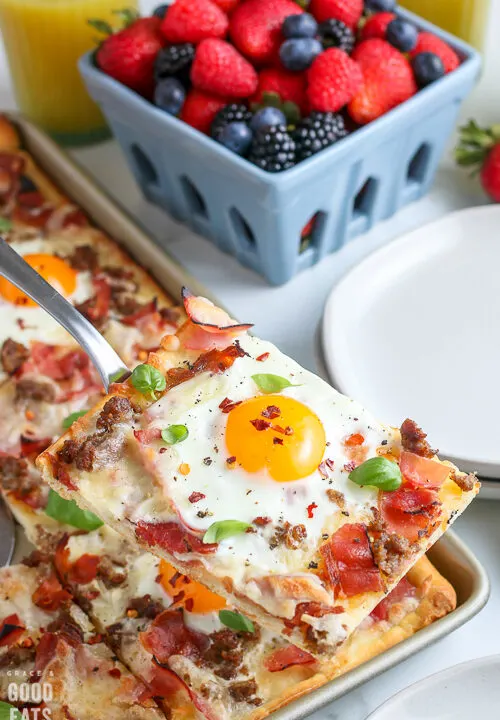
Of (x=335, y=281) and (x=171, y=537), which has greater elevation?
(x=171, y=537)

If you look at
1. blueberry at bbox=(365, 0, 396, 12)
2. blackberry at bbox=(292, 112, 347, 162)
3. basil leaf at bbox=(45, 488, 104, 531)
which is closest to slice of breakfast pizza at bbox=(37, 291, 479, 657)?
basil leaf at bbox=(45, 488, 104, 531)

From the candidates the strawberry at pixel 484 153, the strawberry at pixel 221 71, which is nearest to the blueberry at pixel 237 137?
the strawberry at pixel 221 71

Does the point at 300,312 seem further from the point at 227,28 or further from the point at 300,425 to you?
the point at 300,425

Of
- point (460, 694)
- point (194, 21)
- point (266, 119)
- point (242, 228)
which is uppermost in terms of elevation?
point (194, 21)

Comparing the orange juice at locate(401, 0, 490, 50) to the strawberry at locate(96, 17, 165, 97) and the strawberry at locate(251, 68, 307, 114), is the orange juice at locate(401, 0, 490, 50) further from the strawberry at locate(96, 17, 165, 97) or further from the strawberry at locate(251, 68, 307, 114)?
the strawberry at locate(96, 17, 165, 97)

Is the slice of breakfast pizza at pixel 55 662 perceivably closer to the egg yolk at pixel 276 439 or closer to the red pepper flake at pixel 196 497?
the red pepper flake at pixel 196 497

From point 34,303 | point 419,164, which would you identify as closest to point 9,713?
point 34,303

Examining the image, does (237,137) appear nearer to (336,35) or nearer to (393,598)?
(336,35)

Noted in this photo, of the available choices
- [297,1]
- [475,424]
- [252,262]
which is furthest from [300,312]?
[297,1]

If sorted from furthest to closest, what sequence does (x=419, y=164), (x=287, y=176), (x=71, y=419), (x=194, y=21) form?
(x=419, y=164)
(x=194, y=21)
(x=287, y=176)
(x=71, y=419)
